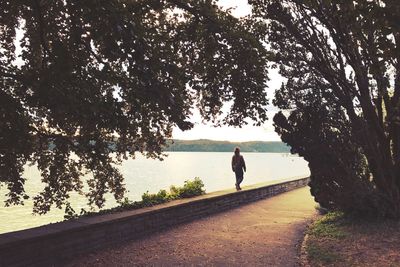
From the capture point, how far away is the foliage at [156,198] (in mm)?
9742

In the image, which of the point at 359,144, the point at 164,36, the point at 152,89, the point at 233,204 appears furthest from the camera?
the point at 233,204

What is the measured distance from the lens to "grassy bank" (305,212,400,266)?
7316 mm

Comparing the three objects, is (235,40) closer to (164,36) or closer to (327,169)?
(164,36)

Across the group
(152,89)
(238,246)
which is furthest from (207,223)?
(152,89)

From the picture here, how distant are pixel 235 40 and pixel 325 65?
3512 millimetres

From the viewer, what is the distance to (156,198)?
431 inches

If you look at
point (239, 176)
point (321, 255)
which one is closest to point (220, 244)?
point (321, 255)

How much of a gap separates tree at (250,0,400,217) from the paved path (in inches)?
74.5

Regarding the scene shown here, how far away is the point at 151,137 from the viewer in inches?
423

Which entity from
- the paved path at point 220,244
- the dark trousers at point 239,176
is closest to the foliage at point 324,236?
the paved path at point 220,244

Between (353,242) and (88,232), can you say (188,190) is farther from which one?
(353,242)

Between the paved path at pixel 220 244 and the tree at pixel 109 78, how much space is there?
2130 mm

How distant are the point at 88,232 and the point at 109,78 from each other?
119 inches

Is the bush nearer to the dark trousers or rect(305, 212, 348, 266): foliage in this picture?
rect(305, 212, 348, 266): foliage
